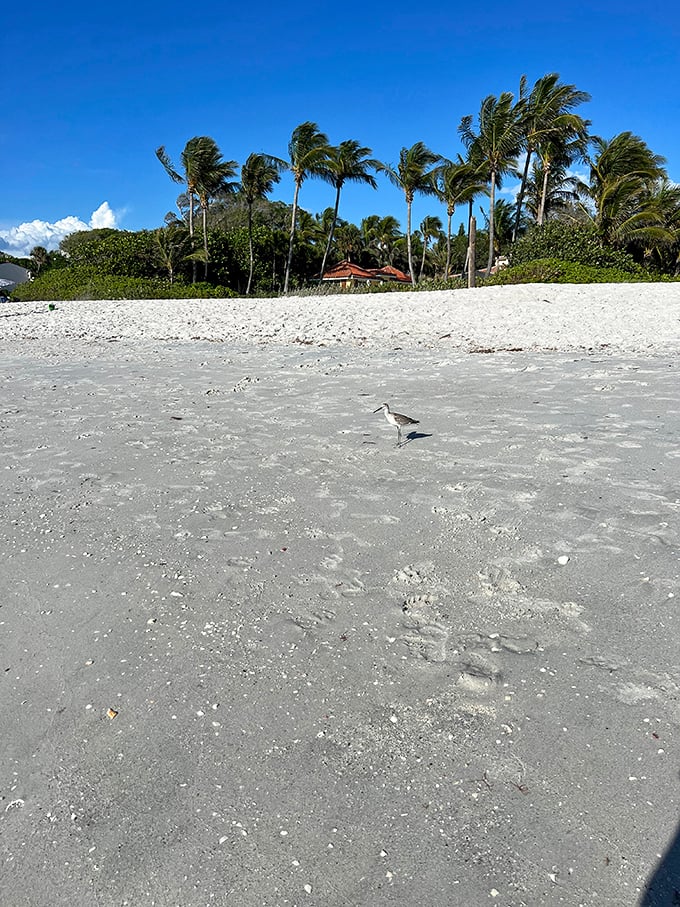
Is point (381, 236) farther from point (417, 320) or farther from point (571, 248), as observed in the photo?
point (417, 320)

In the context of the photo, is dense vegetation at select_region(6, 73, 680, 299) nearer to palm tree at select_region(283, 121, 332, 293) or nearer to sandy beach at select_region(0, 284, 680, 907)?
palm tree at select_region(283, 121, 332, 293)

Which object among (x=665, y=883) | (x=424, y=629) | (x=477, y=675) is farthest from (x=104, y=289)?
(x=665, y=883)

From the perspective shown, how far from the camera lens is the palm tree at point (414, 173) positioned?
3581 centimetres

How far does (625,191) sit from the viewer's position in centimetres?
2964

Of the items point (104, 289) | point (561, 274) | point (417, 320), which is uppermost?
point (561, 274)

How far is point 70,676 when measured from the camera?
3.04 metres

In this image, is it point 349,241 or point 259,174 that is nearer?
point 259,174

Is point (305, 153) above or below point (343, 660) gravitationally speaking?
above

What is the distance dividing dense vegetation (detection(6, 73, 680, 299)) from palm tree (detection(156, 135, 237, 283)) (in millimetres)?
62

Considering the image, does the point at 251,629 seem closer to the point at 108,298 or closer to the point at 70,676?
the point at 70,676

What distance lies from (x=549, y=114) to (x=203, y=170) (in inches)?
741

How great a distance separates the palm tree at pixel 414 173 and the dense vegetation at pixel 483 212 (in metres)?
0.06

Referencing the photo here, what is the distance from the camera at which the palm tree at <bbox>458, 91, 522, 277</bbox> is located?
29.0 metres

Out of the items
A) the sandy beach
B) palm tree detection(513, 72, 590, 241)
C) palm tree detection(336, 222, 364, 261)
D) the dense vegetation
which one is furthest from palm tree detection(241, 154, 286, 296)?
the sandy beach
